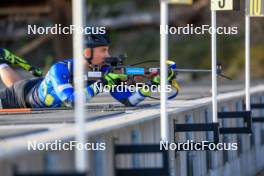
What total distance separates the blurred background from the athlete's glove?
1032 inches

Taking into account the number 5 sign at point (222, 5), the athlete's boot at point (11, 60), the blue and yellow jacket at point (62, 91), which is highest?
the number 5 sign at point (222, 5)

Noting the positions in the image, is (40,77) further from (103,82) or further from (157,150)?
(157,150)

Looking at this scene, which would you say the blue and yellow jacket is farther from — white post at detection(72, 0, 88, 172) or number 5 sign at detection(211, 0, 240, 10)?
white post at detection(72, 0, 88, 172)

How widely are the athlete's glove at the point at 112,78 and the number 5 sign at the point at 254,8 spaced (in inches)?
80.3

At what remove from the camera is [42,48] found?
50.0 m

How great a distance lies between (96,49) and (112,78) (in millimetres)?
387

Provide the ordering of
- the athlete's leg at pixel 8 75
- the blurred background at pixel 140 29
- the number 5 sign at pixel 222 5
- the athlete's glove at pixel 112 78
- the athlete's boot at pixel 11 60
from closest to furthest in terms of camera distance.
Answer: the number 5 sign at pixel 222 5 < the athlete's glove at pixel 112 78 < the athlete's leg at pixel 8 75 < the athlete's boot at pixel 11 60 < the blurred background at pixel 140 29

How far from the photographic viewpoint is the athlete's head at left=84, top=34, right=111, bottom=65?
1270 cm

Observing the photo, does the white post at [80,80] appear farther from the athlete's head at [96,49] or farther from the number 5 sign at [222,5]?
the number 5 sign at [222,5]

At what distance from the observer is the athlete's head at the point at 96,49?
1270 cm

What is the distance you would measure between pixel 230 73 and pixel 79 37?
34.0 meters

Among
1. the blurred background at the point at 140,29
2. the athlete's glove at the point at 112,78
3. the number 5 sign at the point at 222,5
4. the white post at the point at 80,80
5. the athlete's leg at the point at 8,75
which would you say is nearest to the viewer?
the white post at the point at 80,80

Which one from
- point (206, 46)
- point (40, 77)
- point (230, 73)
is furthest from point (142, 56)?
point (40, 77)

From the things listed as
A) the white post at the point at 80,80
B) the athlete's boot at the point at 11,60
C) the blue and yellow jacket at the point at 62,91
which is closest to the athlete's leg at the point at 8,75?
the athlete's boot at the point at 11,60
